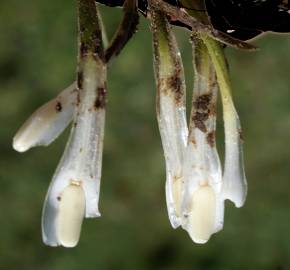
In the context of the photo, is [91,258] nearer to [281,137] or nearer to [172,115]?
[281,137]

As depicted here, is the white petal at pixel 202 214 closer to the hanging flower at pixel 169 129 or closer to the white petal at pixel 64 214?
the hanging flower at pixel 169 129

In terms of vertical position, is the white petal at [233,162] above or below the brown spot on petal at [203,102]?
below

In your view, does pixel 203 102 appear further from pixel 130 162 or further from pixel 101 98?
pixel 130 162

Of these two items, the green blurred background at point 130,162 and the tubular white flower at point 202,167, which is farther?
the green blurred background at point 130,162

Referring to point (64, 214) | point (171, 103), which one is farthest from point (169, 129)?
point (64, 214)

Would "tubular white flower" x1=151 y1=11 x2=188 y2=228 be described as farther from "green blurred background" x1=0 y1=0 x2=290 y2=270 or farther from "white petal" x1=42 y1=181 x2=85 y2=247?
"green blurred background" x1=0 y1=0 x2=290 y2=270

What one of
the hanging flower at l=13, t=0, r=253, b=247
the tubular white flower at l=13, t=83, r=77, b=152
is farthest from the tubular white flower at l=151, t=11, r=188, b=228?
the tubular white flower at l=13, t=83, r=77, b=152

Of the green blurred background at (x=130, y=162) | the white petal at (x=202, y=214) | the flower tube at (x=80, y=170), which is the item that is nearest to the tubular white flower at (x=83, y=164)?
the flower tube at (x=80, y=170)
